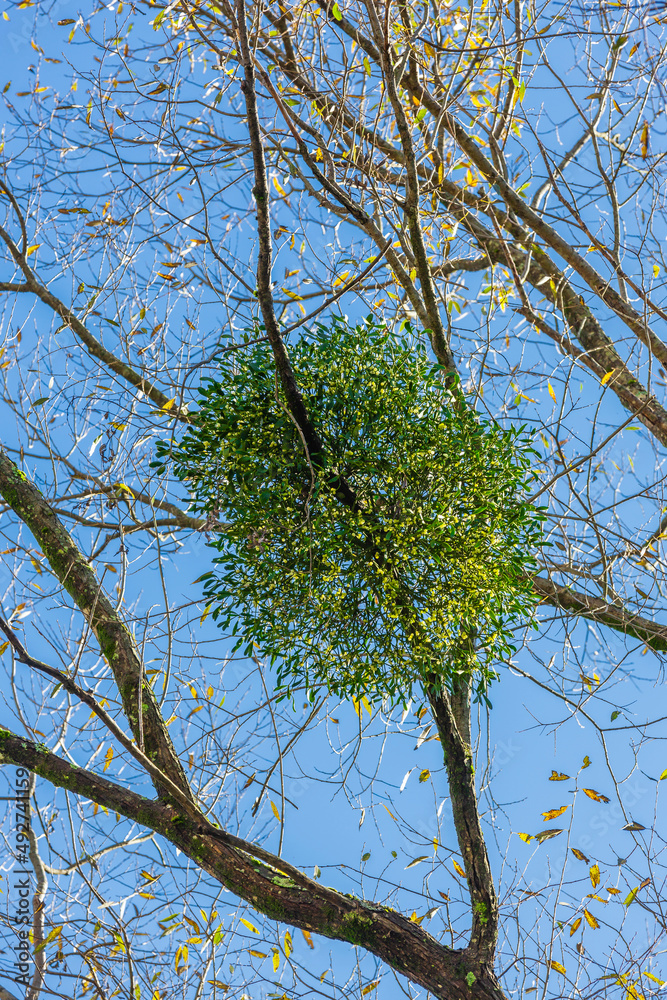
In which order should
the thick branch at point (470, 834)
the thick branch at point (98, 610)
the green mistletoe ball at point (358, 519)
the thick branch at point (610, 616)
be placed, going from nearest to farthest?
the green mistletoe ball at point (358, 519)
the thick branch at point (470, 834)
the thick branch at point (98, 610)
the thick branch at point (610, 616)

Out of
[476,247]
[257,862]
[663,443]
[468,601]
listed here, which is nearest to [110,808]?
[257,862]

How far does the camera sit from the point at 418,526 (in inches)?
65.8

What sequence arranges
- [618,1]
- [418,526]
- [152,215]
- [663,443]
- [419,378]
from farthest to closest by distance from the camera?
[152,215], [663,443], [618,1], [419,378], [418,526]

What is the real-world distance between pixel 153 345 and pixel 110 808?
1735mm

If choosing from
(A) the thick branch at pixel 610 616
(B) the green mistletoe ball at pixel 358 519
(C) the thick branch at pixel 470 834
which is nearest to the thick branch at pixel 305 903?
(C) the thick branch at pixel 470 834

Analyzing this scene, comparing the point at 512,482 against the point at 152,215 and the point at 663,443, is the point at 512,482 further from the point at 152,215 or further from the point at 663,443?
the point at 152,215

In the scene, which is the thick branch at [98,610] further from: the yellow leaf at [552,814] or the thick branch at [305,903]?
the yellow leaf at [552,814]

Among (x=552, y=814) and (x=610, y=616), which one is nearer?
(x=552, y=814)

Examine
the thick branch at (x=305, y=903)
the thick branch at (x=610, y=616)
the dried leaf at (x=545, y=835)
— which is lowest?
the thick branch at (x=305, y=903)

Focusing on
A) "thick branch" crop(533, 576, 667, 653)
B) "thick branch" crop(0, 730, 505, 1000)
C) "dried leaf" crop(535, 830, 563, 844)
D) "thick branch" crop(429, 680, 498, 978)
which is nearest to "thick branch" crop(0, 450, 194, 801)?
"thick branch" crop(0, 730, 505, 1000)

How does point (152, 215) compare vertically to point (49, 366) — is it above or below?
above

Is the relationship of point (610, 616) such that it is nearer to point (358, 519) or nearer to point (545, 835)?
point (545, 835)

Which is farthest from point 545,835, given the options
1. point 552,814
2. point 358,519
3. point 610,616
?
point 358,519

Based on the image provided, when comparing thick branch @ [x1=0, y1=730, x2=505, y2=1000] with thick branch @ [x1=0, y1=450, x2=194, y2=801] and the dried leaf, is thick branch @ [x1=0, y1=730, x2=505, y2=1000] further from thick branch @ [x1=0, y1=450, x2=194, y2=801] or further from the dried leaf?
the dried leaf
